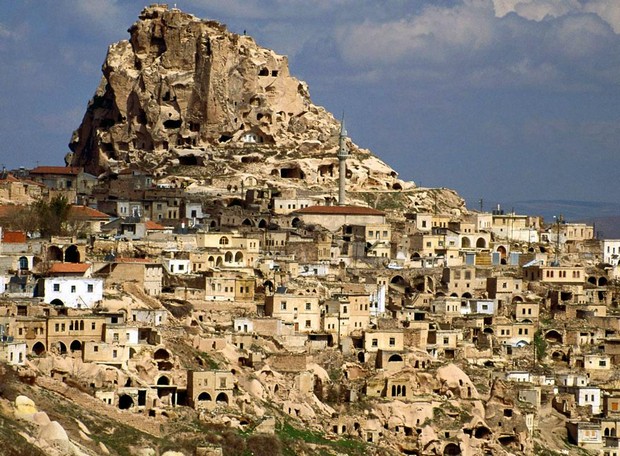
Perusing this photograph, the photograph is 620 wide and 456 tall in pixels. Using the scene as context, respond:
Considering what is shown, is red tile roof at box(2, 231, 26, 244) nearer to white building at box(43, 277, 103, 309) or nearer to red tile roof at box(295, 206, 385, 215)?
white building at box(43, 277, 103, 309)

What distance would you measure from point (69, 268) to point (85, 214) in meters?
23.0

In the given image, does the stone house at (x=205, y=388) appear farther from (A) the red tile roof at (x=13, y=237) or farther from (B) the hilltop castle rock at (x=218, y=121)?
(B) the hilltop castle rock at (x=218, y=121)

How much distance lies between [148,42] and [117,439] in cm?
7399

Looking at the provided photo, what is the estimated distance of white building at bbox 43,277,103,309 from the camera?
279ft

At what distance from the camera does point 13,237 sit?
97562mm

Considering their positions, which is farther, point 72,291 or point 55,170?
point 55,170

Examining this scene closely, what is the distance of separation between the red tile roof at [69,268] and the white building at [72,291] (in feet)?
5.02

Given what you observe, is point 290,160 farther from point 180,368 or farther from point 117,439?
point 117,439

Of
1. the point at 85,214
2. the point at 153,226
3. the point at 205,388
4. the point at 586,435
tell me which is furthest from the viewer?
the point at 85,214

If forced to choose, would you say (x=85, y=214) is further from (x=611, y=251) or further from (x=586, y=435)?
(x=611, y=251)

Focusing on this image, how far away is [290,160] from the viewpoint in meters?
134

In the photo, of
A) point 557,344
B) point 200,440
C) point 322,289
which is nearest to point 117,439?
point 200,440

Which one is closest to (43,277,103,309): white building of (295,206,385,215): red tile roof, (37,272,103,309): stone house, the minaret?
(37,272,103,309): stone house

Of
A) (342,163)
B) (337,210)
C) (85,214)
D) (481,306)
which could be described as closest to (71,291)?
(481,306)
